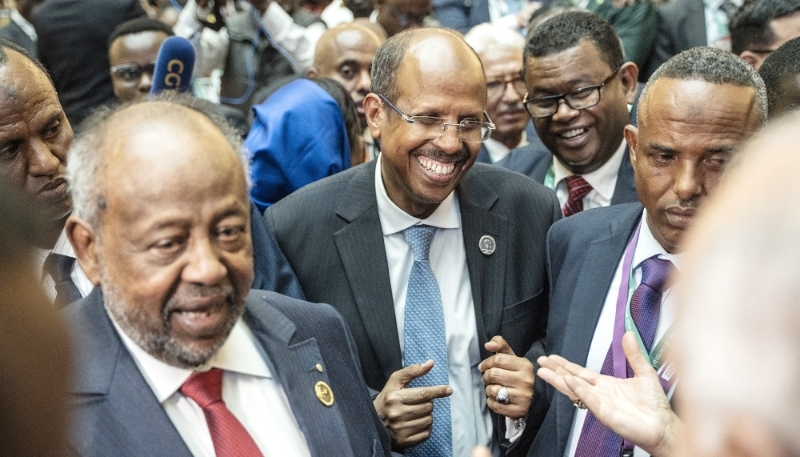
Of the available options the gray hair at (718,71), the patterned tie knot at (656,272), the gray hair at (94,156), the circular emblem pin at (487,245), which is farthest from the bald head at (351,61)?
the gray hair at (94,156)

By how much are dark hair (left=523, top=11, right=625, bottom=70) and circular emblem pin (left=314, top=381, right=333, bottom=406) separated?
2.29 m

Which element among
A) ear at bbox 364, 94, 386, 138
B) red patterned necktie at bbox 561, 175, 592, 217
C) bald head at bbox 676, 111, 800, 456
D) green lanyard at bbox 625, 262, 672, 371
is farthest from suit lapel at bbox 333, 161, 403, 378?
bald head at bbox 676, 111, 800, 456

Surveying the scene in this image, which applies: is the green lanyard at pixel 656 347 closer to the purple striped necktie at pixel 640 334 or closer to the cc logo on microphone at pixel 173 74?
the purple striped necktie at pixel 640 334

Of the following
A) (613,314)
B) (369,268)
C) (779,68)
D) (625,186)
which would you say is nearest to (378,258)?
(369,268)

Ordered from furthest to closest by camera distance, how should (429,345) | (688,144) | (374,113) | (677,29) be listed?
(677,29), (374,113), (429,345), (688,144)

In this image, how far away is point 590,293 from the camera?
3.00 metres

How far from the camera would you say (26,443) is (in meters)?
1.06

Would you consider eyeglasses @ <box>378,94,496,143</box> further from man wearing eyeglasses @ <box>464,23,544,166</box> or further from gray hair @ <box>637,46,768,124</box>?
man wearing eyeglasses @ <box>464,23,544,166</box>

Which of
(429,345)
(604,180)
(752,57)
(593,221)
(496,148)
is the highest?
(752,57)

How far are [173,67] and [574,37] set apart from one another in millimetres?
1934

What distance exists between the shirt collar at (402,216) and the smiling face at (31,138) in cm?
112

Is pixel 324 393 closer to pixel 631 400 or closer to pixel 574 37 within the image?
pixel 631 400

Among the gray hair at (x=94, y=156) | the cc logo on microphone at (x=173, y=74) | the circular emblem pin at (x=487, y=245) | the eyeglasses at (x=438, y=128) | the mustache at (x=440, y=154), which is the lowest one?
the circular emblem pin at (x=487, y=245)

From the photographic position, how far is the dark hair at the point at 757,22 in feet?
15.6
